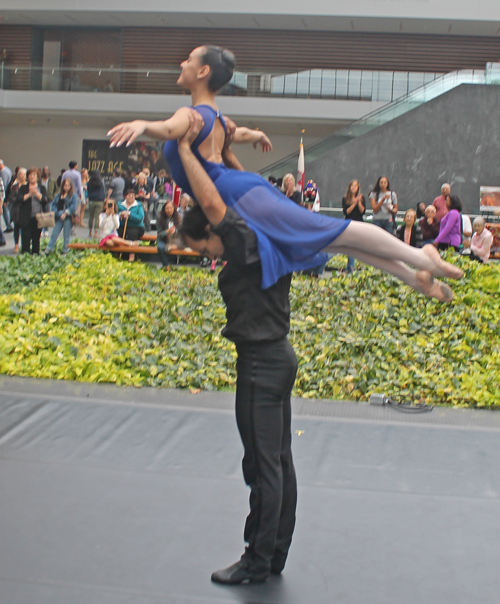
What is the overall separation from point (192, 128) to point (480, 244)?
8387mm

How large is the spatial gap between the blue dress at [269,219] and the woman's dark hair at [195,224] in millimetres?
107

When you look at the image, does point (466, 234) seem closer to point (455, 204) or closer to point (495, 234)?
point (455, 204)

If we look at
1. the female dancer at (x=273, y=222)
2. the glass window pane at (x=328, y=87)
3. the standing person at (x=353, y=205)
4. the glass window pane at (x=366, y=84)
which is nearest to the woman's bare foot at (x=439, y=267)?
the female dancer at (x=273, y=222)

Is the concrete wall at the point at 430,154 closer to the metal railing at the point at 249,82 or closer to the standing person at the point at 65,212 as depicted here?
the metal railing at the point at 249,82

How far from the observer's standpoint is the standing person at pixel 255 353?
2.37 metres

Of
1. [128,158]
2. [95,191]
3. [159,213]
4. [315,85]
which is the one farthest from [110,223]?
[128,158]

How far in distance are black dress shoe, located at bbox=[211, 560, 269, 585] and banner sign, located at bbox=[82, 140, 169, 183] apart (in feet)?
74.0

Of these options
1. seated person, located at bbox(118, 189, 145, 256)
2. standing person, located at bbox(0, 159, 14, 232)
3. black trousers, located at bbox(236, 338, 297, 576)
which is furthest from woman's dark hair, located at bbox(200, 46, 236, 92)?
standing person, located at bbox(0, 159, 14, 232)

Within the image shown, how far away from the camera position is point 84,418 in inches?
185

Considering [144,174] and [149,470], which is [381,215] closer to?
[144,174]

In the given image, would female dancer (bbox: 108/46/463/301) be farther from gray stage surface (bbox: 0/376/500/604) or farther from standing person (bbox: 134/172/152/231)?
standing person (bbox: 134/172/152/231)

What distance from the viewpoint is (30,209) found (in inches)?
452

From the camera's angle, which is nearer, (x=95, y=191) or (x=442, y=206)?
(x=442, y=206)

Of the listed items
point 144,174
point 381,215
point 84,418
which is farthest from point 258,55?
point 84,418
